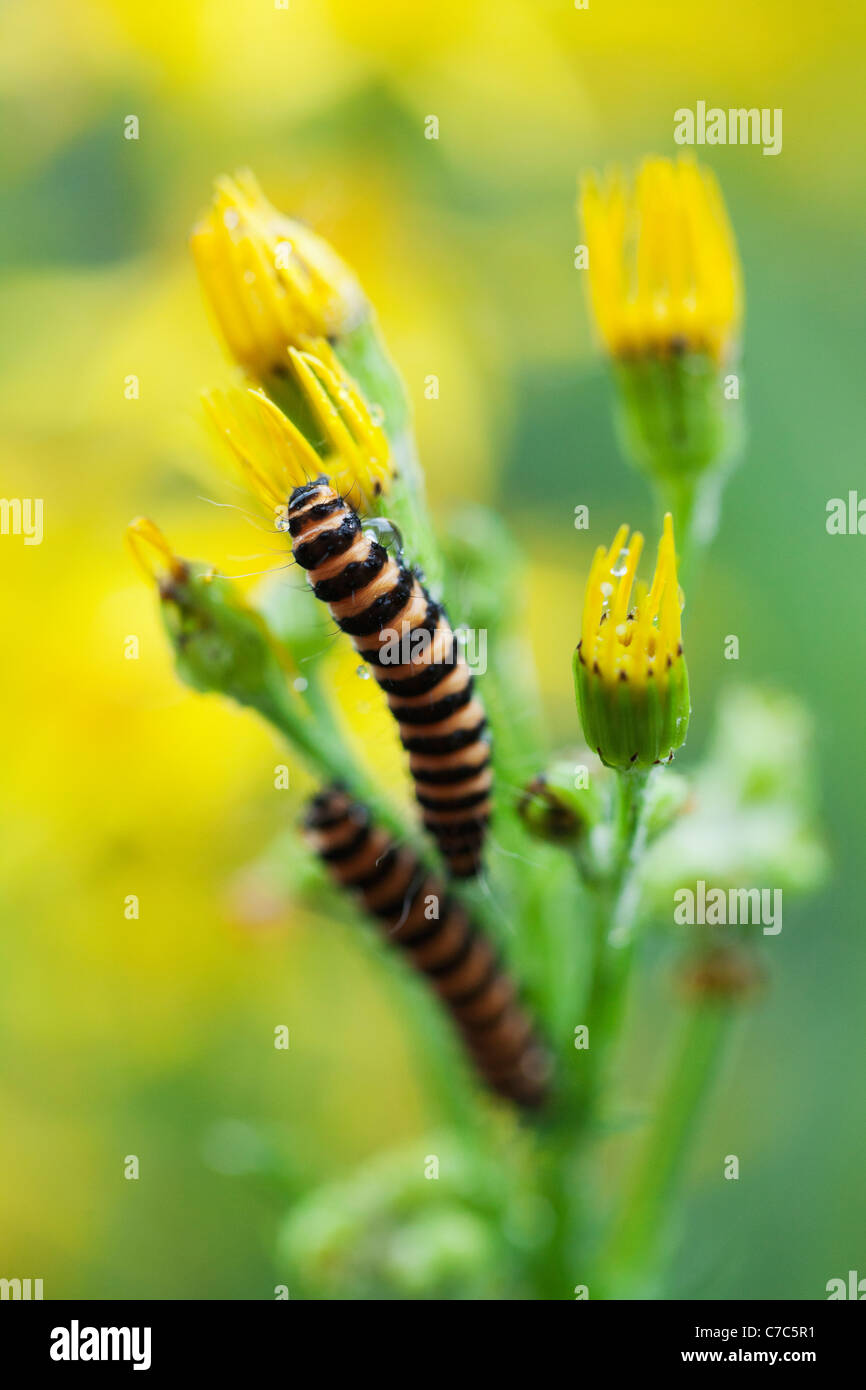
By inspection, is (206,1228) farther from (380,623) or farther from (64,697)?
(380,623)

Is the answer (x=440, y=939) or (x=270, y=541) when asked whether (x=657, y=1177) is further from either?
(x=270, y=541)

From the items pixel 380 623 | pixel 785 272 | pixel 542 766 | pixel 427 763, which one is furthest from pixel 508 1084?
pixel 785 272

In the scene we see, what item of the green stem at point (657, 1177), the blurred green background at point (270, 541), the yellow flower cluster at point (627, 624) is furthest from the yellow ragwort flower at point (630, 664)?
the blurred green background at point (270, 541)

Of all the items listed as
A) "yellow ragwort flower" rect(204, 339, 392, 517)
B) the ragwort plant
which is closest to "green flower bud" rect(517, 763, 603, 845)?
the ragwort plant

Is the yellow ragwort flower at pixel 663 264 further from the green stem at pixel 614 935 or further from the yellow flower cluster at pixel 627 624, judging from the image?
the green stem at pixel 614 935

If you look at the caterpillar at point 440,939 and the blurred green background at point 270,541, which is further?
the blurred green background at point 270,541
